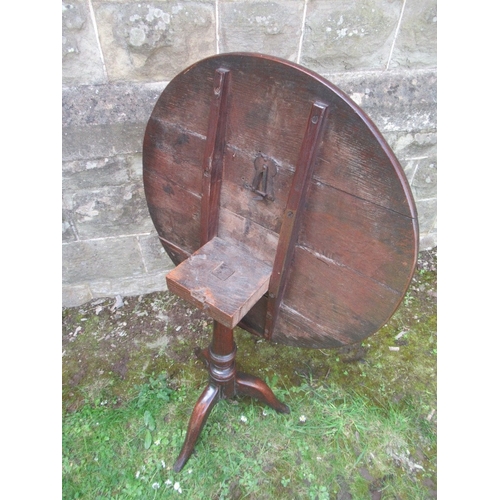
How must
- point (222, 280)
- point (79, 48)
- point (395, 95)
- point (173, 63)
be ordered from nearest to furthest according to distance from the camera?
point (222, 280) → point (79, 48) → point (173, 63) → point (395, 95)

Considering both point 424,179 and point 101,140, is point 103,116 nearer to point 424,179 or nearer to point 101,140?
point 101,140

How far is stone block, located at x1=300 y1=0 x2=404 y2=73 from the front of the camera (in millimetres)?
1933

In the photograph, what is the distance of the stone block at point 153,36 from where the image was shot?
183 cm

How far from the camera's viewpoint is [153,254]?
2760mm

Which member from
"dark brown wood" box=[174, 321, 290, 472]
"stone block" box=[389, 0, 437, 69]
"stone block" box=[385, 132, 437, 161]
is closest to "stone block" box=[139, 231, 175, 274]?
"dark brown wood" box=[174, 321, 290, 472]

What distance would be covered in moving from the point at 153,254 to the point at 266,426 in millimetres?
1366

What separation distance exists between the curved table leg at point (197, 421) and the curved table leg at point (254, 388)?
0.14 m

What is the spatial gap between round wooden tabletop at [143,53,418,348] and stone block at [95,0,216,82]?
0.64m

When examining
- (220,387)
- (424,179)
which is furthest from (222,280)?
(424,179)

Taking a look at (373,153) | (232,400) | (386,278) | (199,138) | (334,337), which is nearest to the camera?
(373,153)

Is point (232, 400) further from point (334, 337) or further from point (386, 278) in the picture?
point (386, 278)

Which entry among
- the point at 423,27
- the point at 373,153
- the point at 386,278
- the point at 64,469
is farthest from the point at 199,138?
the point at 64,469

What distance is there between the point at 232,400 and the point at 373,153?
1.74m

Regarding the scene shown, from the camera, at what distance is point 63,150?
7.04 feet
